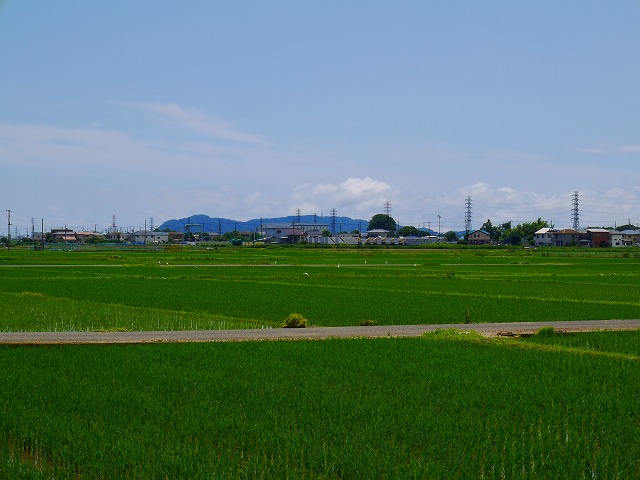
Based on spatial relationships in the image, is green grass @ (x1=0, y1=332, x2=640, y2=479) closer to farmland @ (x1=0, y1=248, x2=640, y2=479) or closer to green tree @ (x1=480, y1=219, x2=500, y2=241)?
farmland @ (x1=0, y1=248, x2=640, y2=479)

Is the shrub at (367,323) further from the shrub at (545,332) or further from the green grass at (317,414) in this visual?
the green grass at (317,414)

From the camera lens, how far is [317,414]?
27.5ft

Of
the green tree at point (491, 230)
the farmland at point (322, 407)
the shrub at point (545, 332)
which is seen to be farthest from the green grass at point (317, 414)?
the green tree at point (491, 230)

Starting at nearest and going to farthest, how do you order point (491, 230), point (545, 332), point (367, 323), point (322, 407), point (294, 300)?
1. point (322, 407)
2. point (545, 332)
3. point (367, 323)
4. point (294, 300)
5. point (491, 230)

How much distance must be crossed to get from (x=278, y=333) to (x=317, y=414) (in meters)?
7.98

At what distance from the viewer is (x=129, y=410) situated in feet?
28.2

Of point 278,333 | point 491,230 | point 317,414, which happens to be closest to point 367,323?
point 278,333

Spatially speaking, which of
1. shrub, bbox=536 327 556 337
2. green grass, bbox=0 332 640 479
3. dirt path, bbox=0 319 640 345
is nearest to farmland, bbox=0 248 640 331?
dirt path, bbox=0 319 640 345

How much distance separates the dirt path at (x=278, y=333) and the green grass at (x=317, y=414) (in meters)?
1.67

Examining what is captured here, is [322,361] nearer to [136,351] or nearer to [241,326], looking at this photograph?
[136,351]

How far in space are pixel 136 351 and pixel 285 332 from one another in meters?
4.16

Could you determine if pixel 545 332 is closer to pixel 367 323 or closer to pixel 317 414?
pixel 367 323

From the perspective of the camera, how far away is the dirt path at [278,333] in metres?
14.9

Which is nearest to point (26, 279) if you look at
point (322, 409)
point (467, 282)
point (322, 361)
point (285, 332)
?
point (467, 282)
